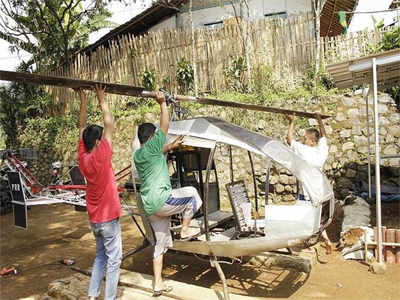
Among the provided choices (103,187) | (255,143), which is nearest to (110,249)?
(103,187)

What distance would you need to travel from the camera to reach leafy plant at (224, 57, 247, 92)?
439 inches

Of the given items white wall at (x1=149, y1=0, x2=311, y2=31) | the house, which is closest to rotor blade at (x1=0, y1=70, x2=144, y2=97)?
the house

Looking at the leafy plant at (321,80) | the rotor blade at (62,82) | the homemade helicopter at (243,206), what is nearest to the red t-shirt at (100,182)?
the rotor blade at (62,82)

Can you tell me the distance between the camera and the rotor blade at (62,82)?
2.97 meters

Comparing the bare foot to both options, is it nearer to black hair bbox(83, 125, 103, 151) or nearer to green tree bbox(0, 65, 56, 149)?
black hair bbox(83, 125, 103, 151)

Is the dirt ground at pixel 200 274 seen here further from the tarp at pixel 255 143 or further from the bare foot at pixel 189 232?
the tarp at pixel 255 143

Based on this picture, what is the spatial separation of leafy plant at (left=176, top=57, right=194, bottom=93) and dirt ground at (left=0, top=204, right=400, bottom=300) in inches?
222

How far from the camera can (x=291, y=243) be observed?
4.12m

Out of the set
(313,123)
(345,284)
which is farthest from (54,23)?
(345,284)

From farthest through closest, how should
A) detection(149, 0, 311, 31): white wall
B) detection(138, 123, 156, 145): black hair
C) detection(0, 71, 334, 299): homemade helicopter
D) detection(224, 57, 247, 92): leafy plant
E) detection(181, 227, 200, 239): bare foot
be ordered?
1. detection(149, 0, 311, 31): white wall
2. detection(224, 57, 247, 92): leafy plant
3. detection(181, 227, 200, 239): bare foot
4. detection(138, 123, 156, 145): black hair
5. detection(0, 71, 334, 299): homemade helicopter

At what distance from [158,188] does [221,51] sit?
8.50 metres

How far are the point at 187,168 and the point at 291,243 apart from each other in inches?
87.0

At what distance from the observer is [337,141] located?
9461 millimetres

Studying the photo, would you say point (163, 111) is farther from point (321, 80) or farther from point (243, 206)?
point (321, 80)
